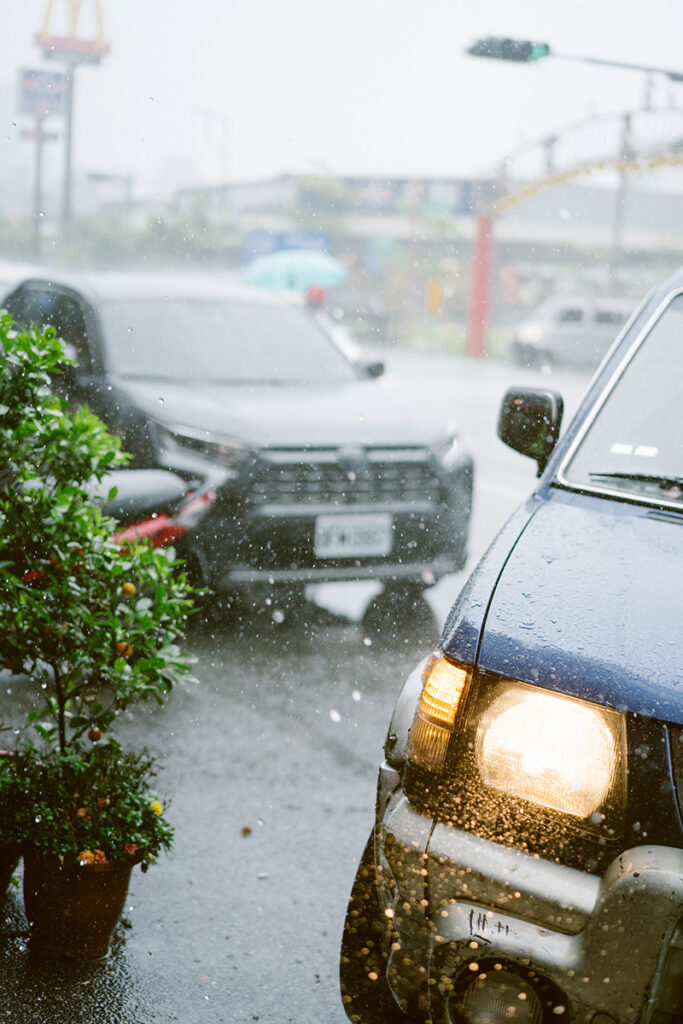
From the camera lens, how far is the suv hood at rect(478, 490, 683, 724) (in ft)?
6.88

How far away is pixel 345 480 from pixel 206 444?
2.29 feet

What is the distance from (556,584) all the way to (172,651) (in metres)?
1.18

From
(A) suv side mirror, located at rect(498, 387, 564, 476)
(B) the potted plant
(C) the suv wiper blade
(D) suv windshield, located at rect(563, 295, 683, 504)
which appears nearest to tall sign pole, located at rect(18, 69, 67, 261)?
(B) the potted plant

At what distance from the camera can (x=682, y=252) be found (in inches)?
1428

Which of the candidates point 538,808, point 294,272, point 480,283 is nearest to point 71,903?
point 538,808

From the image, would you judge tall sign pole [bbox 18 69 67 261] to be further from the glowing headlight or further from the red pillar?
the red pillar

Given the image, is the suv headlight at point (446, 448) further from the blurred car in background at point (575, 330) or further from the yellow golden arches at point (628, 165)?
the blurred car in background at point (575, 330)

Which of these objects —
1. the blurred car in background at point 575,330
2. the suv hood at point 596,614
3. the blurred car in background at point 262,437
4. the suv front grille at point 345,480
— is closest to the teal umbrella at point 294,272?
the blurred car in background at point 575,330

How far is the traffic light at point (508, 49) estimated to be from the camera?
23.1 feet

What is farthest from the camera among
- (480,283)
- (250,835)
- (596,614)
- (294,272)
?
(480,283)

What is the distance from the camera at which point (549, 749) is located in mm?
2152

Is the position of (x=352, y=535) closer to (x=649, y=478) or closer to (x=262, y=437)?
(x=262, y=437)

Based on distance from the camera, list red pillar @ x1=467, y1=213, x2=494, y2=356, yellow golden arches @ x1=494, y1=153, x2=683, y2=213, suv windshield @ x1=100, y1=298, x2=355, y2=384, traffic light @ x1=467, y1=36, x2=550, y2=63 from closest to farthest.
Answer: suv windshield @ x1=100, y1=298, x2=355, y2=384
traffic light @ x1=467, y1=36, x2=550, y2=63
yellow golden arches @ x1=494, y1=153, x2=683, y2=213
red pillar @ x1=467, y1=213, x2=494, y2=356

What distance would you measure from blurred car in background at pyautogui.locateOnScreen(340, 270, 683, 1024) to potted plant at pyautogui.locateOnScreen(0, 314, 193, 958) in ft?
2.43
